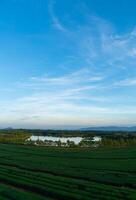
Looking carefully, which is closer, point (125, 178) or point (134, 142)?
point (125, 178)

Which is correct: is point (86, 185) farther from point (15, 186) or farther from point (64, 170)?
point (64, 170)

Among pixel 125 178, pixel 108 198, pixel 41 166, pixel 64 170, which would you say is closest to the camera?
pixel 108 198

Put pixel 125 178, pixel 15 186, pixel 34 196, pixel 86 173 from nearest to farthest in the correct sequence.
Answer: pixel 34 196
pixel 15 186
pixel 125 178
pixel 86 173

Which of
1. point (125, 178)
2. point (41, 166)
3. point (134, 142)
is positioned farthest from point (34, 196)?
point (134, 142)

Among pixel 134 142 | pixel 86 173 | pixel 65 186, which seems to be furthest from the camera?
pixel 134 142

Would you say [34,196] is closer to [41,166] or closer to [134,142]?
[41,166]

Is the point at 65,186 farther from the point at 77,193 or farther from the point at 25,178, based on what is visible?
the point at 25,178

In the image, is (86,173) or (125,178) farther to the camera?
(86,173)

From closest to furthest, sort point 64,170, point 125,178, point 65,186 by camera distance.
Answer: point 65,186
point 125,178
point 64,170

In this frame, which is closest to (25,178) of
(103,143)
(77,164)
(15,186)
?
(15,186)
